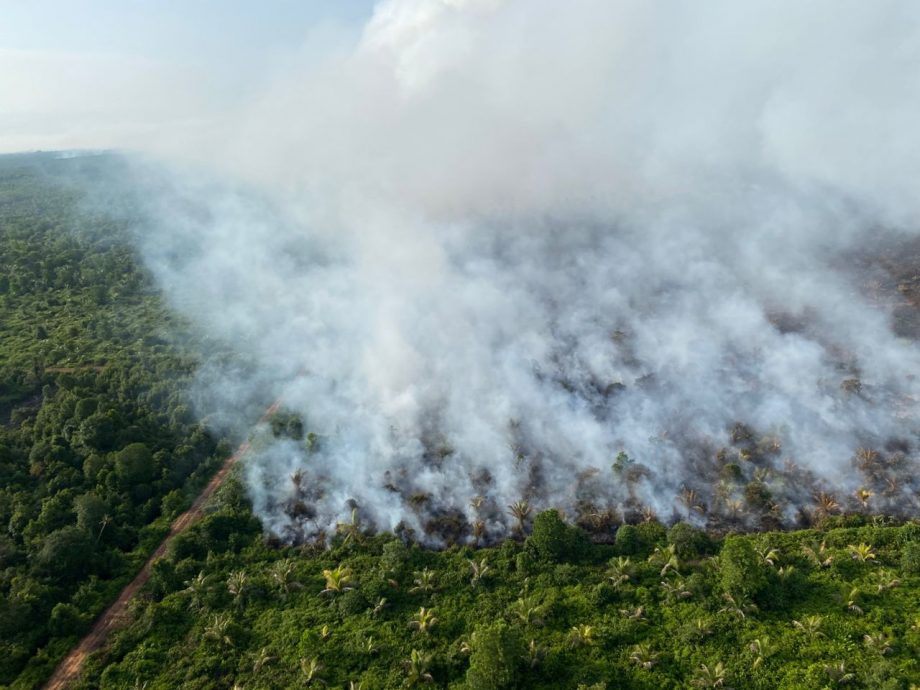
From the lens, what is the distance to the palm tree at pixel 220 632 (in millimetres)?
40006

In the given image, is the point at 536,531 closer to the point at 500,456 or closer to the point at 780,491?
the point at 500,456

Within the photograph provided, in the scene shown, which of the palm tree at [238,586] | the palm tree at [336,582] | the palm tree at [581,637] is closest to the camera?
the palm tree at [581,637]

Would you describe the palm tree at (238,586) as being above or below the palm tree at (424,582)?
above

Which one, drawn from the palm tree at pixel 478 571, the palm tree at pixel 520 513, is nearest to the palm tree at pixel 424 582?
the palm tree at pixel 478 571

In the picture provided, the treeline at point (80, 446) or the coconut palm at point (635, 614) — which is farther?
the treeline at point (80, 446)

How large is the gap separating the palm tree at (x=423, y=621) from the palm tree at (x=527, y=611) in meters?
5.78

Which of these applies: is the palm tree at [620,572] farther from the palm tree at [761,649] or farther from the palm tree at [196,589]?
the palm tree at [196,589]

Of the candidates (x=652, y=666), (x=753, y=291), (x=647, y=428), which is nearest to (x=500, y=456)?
(x=647, y=428)

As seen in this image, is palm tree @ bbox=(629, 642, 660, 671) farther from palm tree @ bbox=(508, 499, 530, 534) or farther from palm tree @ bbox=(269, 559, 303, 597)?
palm tree @ bbox=(269, 559, 303, 597)

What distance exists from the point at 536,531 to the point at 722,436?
24985 mm

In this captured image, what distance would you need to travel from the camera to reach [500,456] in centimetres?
5578

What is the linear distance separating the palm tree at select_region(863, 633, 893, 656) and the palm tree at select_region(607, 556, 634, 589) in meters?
14.9

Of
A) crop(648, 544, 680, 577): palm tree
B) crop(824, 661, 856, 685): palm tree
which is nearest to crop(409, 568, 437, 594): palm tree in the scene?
crop(648, 544, 680, 577): palm tree

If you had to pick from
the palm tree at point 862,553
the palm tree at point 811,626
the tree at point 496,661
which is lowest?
the palm tree at point 862,553
